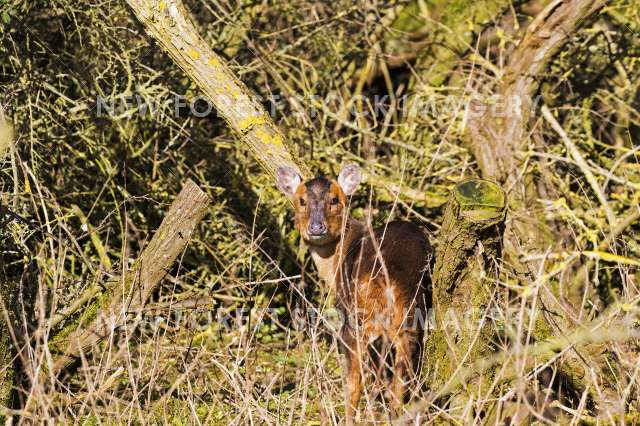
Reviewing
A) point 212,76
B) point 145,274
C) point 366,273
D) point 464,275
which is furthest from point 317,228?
point 464,275

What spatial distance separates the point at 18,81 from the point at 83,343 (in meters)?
2.48

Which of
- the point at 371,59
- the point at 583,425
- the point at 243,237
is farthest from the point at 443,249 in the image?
the point at 371,59

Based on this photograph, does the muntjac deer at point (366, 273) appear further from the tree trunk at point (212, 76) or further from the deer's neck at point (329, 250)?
the tree trunk at point (212, 76)

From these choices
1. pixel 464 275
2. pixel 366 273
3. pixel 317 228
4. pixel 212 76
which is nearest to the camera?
pixel 464 275

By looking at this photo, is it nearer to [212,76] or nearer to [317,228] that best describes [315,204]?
[317,228]

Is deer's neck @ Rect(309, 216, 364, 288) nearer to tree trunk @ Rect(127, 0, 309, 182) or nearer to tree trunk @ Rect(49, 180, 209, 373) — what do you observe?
tree trunk @ Rect(127, 0, 309, 182)

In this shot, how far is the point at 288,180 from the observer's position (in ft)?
18.9

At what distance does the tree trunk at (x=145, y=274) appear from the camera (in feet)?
15.6

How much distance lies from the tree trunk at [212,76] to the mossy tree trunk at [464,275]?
2.03 m

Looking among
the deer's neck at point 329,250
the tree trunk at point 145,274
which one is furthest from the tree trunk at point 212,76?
the tree trunk at point 145,274

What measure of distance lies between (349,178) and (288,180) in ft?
1.69

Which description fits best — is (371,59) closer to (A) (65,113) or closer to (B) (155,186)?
(B) (155,186)

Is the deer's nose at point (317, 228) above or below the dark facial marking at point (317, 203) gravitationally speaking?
below

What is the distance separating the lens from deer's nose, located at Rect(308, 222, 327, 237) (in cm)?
567
